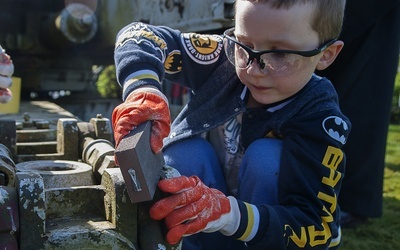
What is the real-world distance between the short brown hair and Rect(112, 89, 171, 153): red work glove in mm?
435

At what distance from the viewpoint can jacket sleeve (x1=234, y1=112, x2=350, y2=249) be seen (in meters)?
1.61

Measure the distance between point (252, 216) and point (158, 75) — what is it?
1.81ft

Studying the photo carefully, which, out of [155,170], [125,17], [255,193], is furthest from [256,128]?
[125,17]

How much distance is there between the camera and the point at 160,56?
6.33 ft

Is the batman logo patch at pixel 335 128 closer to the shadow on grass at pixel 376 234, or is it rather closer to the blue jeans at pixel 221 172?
the blue jeans at pixel 221 172

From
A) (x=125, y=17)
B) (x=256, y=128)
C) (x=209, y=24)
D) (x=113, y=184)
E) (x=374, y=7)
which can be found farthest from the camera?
(x=125, y=17)

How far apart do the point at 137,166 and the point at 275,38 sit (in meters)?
0.62

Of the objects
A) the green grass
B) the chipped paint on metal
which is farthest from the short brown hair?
the green grass

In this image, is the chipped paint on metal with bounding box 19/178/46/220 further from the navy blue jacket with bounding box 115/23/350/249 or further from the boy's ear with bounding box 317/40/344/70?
the boy's ear with bounding box 317/40/344/70

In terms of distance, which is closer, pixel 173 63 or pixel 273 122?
pixel 273 122

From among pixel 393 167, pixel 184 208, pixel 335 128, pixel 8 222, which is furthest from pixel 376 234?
pixel 8 222

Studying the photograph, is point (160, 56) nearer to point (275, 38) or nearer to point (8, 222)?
point (275, 38)

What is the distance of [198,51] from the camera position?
2.13 m

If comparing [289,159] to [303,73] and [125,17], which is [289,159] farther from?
[125,17]
